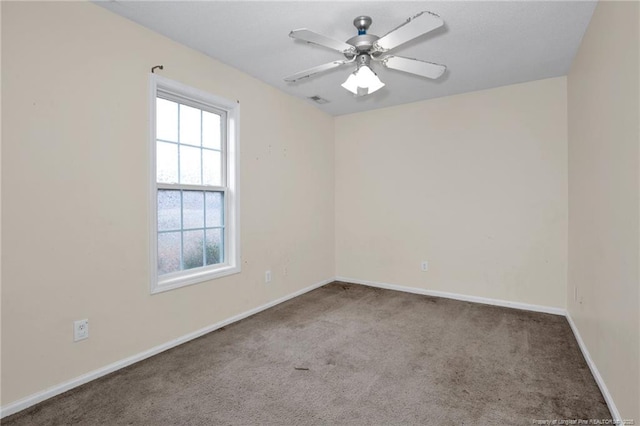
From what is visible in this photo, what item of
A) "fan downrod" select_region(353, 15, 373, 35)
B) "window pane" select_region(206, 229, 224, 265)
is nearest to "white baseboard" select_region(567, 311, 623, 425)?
"fan downrod" select_region(353, 15, 373, 35)

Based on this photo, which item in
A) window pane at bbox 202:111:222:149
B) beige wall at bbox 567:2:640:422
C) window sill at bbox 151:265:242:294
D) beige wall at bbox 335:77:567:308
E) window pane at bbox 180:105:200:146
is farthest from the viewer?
beige wall at bbox 335:77:567:308

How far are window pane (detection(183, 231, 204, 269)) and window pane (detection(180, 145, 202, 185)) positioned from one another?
47cm

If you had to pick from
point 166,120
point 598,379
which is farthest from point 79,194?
point 598,379

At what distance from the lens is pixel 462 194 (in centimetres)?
392

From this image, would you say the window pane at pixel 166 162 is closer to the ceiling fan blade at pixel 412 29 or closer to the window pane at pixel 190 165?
the window pane at pixel 190 165

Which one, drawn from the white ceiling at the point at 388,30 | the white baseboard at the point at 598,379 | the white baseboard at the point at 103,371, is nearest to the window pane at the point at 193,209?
the white baseboard at the point at 103,371

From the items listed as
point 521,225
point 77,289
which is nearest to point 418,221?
point 521,225

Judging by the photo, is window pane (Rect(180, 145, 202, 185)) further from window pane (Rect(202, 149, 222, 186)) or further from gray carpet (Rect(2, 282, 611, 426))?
gray carpet (Rect(2, 282, 611, 426))

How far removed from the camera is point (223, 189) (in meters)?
3.21

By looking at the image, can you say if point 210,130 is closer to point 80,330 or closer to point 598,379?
point 80,330

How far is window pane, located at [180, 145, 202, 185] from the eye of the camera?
9.43 feet

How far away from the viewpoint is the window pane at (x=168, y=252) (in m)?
2.71

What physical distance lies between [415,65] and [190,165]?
203 cm

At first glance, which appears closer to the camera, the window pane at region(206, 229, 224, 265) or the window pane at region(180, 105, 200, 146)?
the window pane at region(180, 105, 200, 146)
